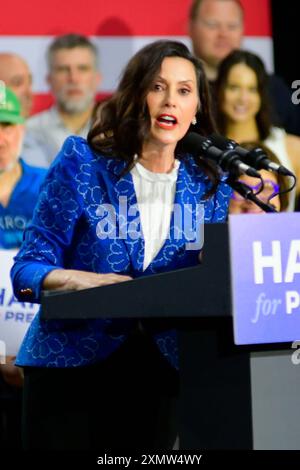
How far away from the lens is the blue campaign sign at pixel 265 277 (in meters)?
1.96

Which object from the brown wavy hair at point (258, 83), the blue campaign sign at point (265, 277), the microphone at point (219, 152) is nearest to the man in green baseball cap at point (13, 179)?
the brown wavy hair at point (258, 83)

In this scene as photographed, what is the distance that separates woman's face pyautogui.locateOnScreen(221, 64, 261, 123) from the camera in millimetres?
4211

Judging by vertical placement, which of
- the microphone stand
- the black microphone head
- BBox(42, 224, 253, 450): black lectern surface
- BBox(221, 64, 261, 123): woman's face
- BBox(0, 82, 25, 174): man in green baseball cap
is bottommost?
BBox(42, 224, 253, 450): black lectern surface

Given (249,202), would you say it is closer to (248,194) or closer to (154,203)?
(154,203)

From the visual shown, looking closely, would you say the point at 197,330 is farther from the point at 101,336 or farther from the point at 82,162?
the point at 82,162

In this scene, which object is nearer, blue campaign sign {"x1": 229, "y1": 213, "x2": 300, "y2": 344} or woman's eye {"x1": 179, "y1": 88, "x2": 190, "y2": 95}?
blue campaign sign {"x1": 229, "y1": 213, "x2": 300, "y2": 344}

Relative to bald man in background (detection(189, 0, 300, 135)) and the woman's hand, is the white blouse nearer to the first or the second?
the woman's hand

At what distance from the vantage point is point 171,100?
8.35 feet

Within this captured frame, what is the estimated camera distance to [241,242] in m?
1.97

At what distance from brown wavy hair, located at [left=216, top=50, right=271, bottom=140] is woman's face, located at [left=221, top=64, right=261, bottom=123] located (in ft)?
0.05

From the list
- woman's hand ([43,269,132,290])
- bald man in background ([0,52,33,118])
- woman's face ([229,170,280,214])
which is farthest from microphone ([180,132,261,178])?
bald man in background ([0,52,33,118])

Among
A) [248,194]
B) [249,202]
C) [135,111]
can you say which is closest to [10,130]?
[249,202]

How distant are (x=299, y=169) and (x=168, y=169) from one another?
1850mm

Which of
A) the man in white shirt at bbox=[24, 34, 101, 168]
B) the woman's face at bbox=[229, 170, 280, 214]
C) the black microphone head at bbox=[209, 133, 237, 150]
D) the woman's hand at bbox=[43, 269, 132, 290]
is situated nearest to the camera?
the woman's hand at bbox=[43, 269, 132, 290]
